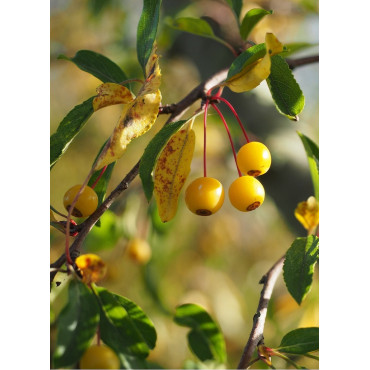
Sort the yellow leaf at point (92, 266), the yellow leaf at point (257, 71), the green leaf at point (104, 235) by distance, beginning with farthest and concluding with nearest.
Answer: the green leaf at point (104, 235), the yellow leaf at point (92, 266), the yellow leaf at point (257, 71)

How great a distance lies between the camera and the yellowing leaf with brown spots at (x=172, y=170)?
2.04ft

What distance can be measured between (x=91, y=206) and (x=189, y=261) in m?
1.29

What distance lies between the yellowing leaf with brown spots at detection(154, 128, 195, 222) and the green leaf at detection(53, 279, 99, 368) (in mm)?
143

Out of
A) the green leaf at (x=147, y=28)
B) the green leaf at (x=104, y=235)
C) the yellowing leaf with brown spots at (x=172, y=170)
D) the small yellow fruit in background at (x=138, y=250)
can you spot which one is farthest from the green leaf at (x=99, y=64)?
the small yellow fruit in background at (x=138, y=250)

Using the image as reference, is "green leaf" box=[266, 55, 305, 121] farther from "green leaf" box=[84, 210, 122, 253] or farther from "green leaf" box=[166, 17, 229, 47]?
"green leaf" box=[84, 210, 122, 253]

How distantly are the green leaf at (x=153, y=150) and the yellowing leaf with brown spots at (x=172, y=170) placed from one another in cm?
1

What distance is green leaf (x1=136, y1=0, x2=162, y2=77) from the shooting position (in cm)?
65

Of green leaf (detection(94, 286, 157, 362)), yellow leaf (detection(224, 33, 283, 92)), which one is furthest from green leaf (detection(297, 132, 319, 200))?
green leaf (detection(94, 286, 157, 362))

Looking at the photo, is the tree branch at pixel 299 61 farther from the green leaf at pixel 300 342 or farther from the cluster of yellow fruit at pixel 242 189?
the green leaf at pixel 300 342

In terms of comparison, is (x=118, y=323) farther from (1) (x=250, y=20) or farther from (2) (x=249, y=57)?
(1) (x=250, y=20)

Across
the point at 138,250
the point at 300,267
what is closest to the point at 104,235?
the point at 138,250
